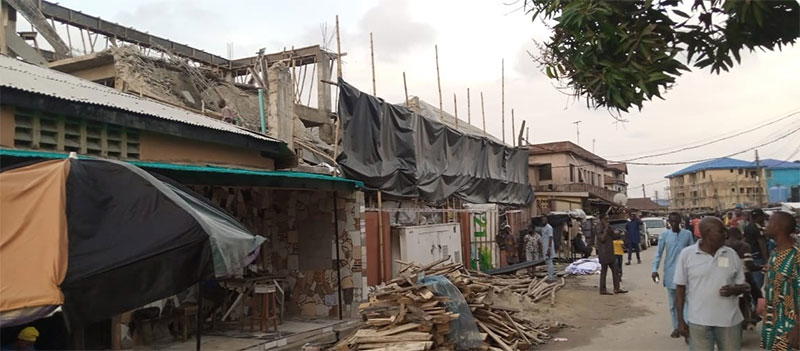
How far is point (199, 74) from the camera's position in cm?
1852

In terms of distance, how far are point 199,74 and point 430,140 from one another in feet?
24.1

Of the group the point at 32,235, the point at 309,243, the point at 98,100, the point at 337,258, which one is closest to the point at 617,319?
the point at 337,258

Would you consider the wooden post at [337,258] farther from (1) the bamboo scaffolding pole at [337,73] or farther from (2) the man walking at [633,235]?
(2) the man walking at [633,235]

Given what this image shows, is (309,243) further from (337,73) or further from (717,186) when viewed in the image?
(717,186)

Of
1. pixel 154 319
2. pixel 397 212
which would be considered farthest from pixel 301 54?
pixel 154 319

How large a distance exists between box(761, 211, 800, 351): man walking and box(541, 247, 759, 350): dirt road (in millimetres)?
2382

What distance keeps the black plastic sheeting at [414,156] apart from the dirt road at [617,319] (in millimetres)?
5031

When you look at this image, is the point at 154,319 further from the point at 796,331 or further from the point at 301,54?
the point at 301,54

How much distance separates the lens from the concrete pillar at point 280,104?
1362 centimetres

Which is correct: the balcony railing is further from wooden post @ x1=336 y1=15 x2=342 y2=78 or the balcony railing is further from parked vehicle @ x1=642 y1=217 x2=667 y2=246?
wooden post @ x1=336 y1=15 x2=342 y2=78

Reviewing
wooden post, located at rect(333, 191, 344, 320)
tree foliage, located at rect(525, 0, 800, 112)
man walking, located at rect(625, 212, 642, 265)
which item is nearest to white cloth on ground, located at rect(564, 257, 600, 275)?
man walking, located at rect(625, 212, 642, 265)

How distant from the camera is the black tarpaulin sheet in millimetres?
4836

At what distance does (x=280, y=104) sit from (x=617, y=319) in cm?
838

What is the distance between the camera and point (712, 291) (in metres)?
5.52
